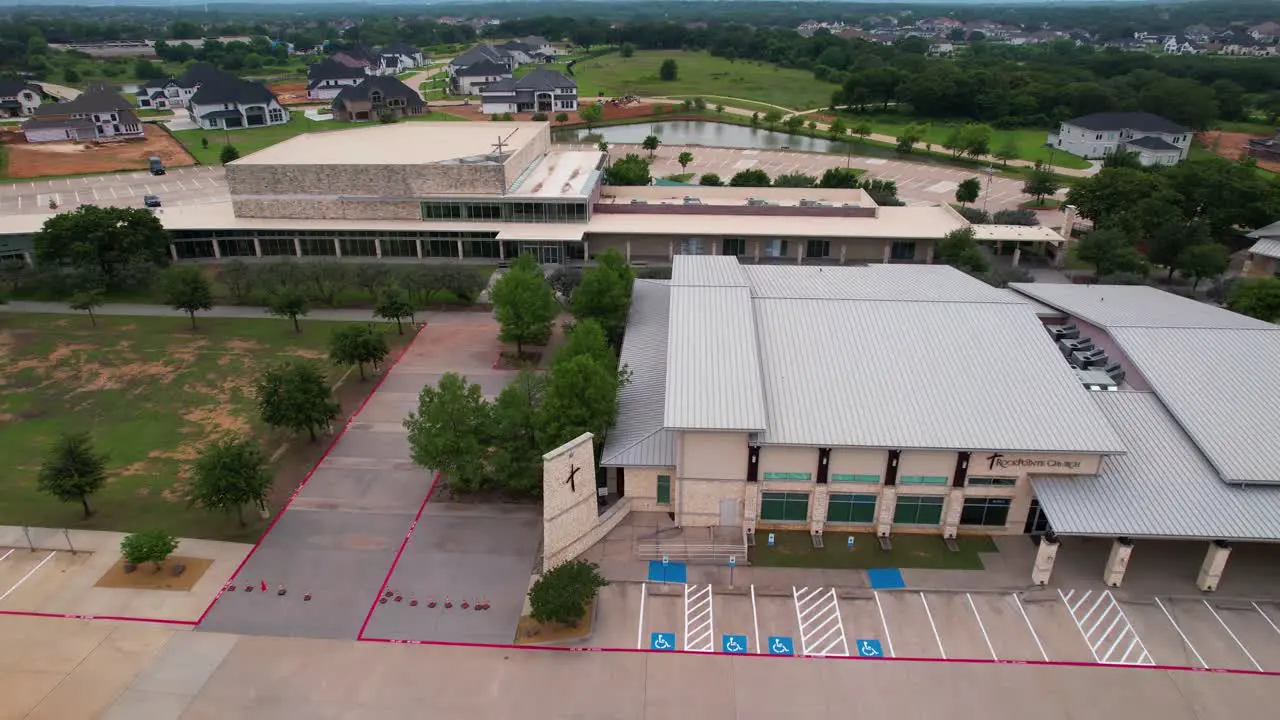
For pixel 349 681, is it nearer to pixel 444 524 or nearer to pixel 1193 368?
pixel 444 524

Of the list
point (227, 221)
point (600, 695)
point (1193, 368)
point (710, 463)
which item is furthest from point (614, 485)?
point (227, 221)

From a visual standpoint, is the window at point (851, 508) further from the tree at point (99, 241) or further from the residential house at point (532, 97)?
the residential house at point (532, 97)

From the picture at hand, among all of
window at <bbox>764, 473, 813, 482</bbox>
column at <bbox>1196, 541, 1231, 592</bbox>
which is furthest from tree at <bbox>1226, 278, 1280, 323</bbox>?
window at <bbox>764, 473, 813, 482</bbox>

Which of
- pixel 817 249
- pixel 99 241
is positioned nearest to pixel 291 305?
pixel 99 241

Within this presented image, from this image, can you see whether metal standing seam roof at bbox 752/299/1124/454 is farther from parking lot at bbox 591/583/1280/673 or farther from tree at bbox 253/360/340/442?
tree at bbox 253/360/340/442

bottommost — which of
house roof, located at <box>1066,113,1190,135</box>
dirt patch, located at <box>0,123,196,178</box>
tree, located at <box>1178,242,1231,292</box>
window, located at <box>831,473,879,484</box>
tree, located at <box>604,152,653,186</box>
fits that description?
dirt patch, located at <box>0,123,196,178</box>
